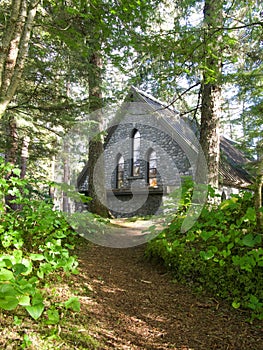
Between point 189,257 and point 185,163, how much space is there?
9.40 m

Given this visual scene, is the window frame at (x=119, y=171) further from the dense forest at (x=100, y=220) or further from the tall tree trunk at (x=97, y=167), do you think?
the dense forest at (x=100, y=220)

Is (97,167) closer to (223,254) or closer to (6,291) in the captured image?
(223,254)

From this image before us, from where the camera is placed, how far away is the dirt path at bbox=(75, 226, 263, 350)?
250 centimetres

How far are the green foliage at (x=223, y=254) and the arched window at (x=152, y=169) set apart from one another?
9.10m

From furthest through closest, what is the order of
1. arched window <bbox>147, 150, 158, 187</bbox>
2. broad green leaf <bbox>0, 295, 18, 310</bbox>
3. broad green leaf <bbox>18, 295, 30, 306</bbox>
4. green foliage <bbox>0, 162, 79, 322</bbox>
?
arched window <bbox>147, 150, 158, 187</bbox> → green foliage <bbox>0, 162, 79, 322</bbox> → broad green leaf <bbox>18, 295, 30, 306</bbox> → broad green leaf <bbox>0, 295, 18, 310</bbox>

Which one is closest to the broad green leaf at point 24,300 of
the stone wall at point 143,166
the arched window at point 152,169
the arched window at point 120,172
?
the stone wall at point 143,166

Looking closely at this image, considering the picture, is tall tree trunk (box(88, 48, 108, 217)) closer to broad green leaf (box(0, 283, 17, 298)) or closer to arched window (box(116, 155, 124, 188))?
arched window (box(116, 155, 124, 188))

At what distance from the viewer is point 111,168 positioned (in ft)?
Result: 51.5

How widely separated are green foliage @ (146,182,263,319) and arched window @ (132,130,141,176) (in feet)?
32.5

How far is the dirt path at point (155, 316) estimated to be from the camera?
8.19ft

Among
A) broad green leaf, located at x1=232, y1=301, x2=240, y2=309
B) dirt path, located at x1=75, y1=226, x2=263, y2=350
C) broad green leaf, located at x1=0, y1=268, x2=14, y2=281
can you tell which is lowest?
dirt path, located at x1=75, y1=226, x2=263, y2=350

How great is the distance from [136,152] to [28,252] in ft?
38.9

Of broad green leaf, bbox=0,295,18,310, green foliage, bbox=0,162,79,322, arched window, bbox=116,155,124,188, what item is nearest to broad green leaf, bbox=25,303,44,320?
green foliage, bbox=0,162,79,322

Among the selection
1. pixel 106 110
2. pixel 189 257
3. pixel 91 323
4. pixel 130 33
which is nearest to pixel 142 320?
pixel 91 323
